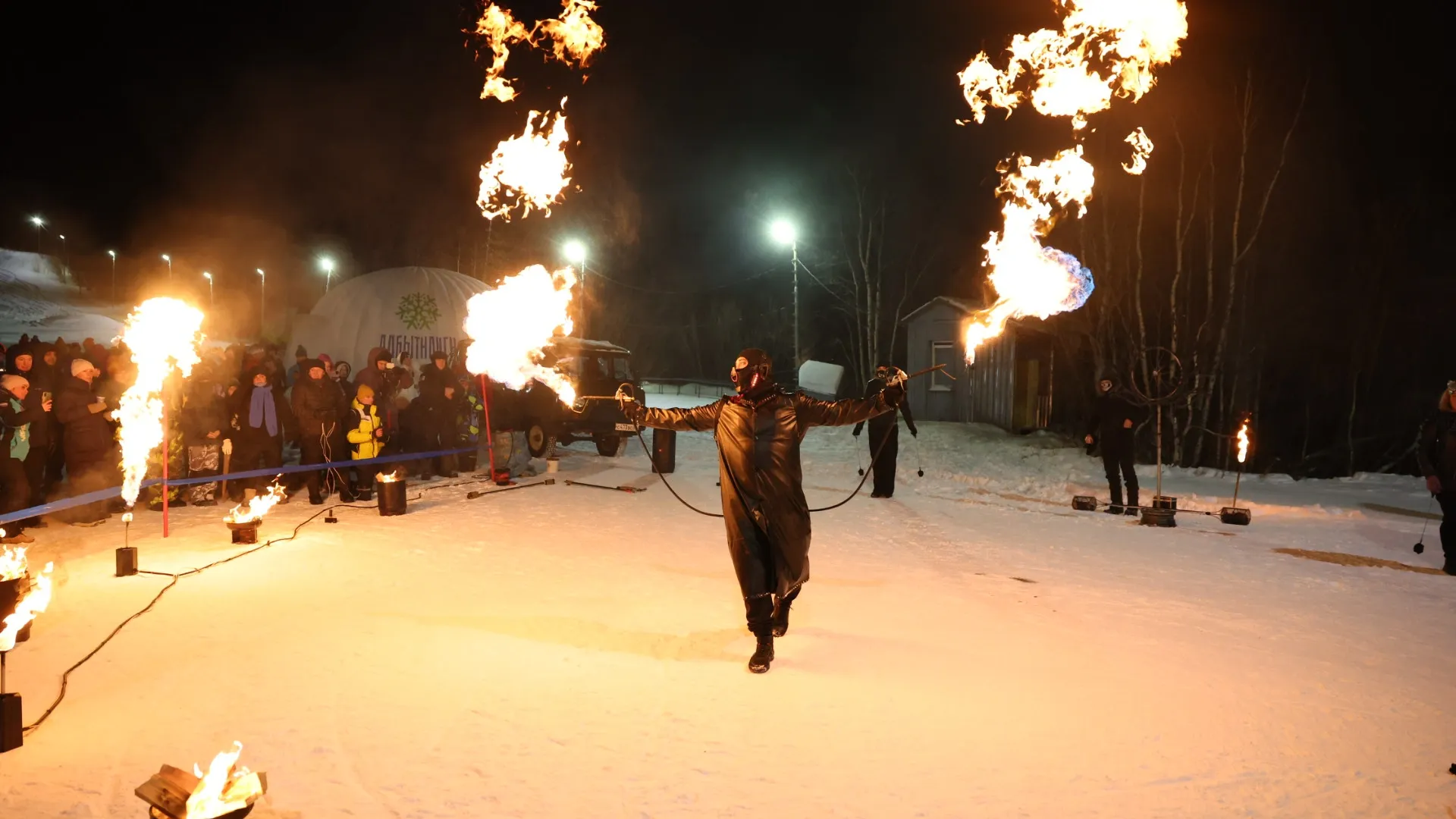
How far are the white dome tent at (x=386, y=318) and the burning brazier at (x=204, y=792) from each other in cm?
1880

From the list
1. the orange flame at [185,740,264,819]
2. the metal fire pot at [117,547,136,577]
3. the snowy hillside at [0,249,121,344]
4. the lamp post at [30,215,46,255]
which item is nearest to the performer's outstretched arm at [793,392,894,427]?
the orange flame at [185,740,264,819]

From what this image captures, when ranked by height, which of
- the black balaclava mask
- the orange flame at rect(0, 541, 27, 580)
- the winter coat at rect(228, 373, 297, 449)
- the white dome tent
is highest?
the white dome tent

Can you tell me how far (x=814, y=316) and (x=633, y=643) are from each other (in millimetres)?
47333

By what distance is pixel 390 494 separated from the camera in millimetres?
11773

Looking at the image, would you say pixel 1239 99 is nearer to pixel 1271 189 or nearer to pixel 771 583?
pixel 1271 189

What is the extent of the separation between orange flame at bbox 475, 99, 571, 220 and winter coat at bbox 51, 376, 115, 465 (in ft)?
19.6

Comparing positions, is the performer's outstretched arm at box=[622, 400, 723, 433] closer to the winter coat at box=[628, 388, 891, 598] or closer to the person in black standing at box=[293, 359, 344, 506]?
the winter coat at box=[628, 388, 891, 598]

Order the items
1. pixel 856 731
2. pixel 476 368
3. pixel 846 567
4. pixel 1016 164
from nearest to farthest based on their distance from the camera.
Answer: pixel 856 731
pixel 846 567
pixel 476 368
pixel 1016 164

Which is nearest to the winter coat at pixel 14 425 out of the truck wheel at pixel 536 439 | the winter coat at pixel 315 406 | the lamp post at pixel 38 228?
the winter coat at pixel 315 406

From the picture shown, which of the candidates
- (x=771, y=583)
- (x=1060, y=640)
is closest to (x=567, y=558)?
(x=771, y=583)

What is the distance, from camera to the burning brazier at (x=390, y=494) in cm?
1172

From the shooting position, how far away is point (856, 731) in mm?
4910

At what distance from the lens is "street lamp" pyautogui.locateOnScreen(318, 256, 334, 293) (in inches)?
2182

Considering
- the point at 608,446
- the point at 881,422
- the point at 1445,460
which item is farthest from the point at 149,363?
the point at 1445,460
